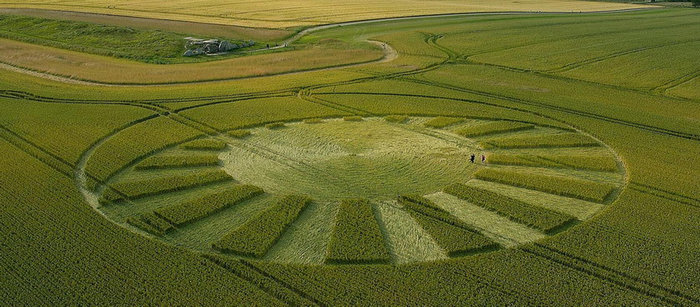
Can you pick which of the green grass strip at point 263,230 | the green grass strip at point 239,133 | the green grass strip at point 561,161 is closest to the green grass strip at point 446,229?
the green grass strip at point 263,230

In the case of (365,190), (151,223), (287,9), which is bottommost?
(151,223)

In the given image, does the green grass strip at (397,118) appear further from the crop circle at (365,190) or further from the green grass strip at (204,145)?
the green grass strip at (204,145)

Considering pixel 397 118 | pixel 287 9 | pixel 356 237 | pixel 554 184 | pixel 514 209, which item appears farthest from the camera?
pixel 287 9

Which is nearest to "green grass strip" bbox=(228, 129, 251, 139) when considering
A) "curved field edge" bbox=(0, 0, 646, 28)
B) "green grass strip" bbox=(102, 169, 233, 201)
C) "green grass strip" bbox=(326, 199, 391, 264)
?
"green grass strip" bbox=(102, 169, 233, 201)

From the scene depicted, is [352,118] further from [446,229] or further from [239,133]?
[446,229]

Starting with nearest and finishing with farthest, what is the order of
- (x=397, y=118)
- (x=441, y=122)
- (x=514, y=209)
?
1. (x=514, y=209)
2. (x=441, y=122)
3. (x=397, y=118)

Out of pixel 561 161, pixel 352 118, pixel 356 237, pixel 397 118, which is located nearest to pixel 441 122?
pixel 397 118
